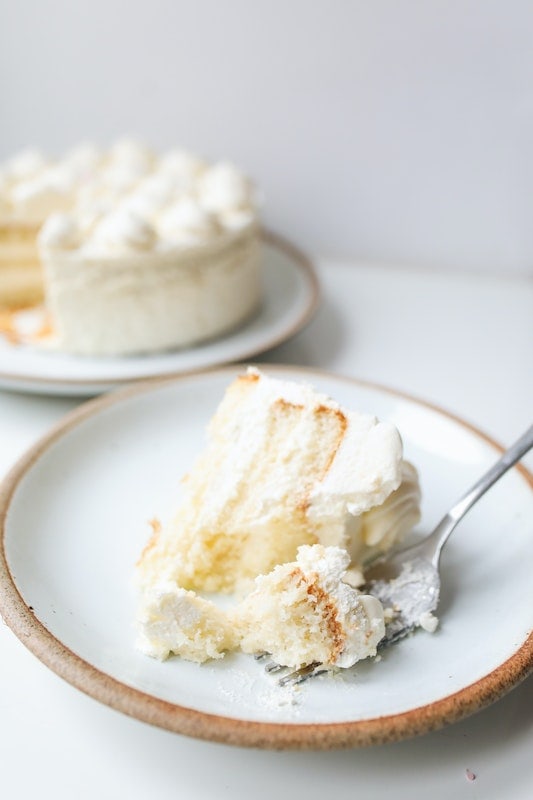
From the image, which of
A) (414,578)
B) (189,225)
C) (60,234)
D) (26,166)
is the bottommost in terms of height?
(26,166)

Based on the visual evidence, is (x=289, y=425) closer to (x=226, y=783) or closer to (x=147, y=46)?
(x=226, y=783)

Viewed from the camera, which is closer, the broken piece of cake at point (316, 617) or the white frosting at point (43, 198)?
the broken piece of cake at point (316, 617)

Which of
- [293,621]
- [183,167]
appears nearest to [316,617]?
[293,621]

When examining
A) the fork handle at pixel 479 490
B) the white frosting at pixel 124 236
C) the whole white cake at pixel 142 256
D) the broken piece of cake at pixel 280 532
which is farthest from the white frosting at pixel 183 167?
the fork handle at pixel 479 490

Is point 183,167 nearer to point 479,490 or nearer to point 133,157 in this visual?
point 133,157

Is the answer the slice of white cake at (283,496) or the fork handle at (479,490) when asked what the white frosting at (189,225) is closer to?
the slice of white cake at (283,496)

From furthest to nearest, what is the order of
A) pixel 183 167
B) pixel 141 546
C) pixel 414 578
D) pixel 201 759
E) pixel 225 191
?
pixel 183 167 < pixel 225 191 < pixel 141 546 < pixel 414 578 < pixel 201 759

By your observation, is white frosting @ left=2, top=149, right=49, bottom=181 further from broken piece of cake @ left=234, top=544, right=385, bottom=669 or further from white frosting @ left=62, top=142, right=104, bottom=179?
broken piece of cake @ left=234, top=544, right=385, bottom=669
